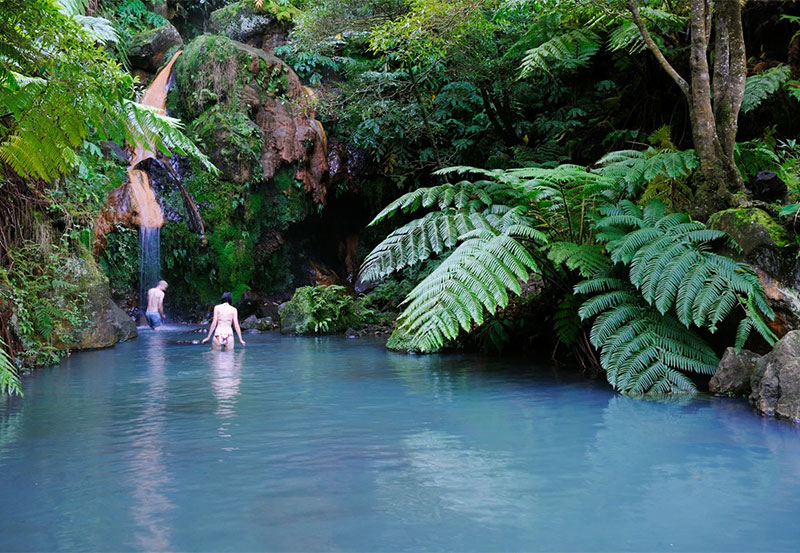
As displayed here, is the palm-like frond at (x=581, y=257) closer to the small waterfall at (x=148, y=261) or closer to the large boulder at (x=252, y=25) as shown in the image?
the small waterfall at (x=148, y=261)

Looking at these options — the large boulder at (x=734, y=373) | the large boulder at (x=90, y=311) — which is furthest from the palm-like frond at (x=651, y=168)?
the large boulder at (x=90, y=311)

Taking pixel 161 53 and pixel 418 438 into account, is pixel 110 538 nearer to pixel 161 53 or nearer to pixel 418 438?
pixel 418 438

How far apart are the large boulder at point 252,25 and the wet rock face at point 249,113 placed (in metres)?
2.33

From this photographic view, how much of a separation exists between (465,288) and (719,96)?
10.6ft

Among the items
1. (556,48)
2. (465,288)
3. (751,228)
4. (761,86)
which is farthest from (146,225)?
(751,228)

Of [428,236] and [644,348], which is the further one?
[428,236]

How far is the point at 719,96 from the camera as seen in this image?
19.9ft

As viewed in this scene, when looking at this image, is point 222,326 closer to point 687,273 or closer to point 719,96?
point 687,273

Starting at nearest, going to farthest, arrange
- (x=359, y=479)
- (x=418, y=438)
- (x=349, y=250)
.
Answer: (x=359, y=479) < (x=418, y=438) < (x=349, y=250)

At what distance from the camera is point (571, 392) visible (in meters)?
5.28

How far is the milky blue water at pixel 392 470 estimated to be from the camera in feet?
8.20

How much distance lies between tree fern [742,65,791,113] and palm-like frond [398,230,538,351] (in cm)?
362

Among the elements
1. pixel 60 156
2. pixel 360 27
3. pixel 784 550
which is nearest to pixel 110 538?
pixel 784 550

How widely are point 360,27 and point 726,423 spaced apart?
8.93m
